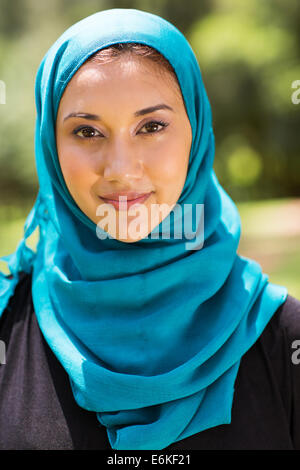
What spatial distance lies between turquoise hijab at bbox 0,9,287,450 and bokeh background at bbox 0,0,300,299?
1047cm

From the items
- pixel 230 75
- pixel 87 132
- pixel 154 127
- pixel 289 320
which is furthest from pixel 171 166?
pixel 230 75

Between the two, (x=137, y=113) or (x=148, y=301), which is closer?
(x=137, y=113)

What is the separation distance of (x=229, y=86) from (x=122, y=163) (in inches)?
540

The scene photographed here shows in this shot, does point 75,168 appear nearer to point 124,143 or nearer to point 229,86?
point 124,143

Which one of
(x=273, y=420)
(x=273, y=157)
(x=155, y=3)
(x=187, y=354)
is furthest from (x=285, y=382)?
(x=155, y=3)

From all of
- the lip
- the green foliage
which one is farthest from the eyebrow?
the green foliage

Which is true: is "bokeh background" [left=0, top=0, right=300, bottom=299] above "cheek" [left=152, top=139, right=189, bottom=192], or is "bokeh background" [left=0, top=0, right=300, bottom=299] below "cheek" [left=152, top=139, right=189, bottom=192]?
above

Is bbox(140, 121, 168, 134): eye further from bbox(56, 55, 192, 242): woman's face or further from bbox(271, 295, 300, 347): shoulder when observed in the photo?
bbox(271, 295, 300, 347): shoulder

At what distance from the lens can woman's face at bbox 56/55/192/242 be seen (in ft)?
4.63

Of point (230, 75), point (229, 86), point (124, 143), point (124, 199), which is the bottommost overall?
point (124, 199)

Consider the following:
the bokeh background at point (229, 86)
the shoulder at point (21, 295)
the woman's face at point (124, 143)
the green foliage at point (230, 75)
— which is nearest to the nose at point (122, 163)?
the woman's face at point (124, 143)

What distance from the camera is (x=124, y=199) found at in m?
1.46

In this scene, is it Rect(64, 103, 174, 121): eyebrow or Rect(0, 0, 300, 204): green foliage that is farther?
Rect(0, 0, 300, 204): green foliage
